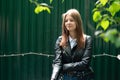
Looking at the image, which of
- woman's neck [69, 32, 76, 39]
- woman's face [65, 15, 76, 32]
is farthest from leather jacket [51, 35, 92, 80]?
woman's face [65, 15, 76, 32]

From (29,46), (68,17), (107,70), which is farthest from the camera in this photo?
(29,46)

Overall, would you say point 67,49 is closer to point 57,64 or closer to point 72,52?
point 72,52

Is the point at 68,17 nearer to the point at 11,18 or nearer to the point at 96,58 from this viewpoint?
the point at 96,58

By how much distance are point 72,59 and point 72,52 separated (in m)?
0.10

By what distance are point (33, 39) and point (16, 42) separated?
38 cm

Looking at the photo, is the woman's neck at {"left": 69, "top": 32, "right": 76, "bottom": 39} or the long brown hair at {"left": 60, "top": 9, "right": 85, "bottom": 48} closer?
the long brown hair at {"left": 60, "top": 9, "right": 85, "bottom": 48}

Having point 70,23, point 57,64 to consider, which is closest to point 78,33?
point 70,23

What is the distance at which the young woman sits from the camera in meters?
4.58

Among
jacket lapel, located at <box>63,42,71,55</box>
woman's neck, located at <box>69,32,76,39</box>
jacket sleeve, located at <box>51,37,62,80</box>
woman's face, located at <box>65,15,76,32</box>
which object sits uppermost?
woman's face, located at <box>65,15,76,32</box>

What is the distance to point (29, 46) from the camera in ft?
22.6

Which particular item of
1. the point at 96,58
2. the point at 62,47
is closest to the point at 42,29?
the point at 96,58

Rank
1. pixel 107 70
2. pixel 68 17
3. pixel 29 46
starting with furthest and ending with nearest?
pixel 29 46 → pixel 107 70 → pixel 68 17

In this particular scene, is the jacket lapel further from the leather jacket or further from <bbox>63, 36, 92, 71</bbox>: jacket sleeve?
<bbox>63, 36, 92, 71</bbox>: jacket sleeve

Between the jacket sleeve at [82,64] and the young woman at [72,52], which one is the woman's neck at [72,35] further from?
the jacket sleeve at [82,64]
